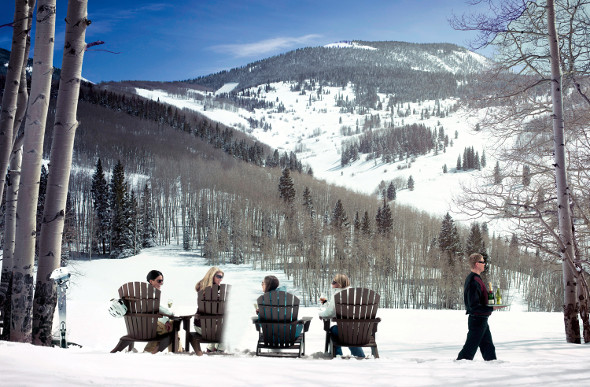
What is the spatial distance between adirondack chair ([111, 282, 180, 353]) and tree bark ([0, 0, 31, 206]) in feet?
10.9

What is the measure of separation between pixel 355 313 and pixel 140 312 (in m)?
2.60

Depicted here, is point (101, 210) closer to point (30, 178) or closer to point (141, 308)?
point (30, 178)

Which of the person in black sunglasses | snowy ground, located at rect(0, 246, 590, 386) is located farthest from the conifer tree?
the person in black sunglasses

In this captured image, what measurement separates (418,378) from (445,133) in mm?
195131

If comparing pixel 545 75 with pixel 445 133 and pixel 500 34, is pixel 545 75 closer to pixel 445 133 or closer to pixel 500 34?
pixel 500 34

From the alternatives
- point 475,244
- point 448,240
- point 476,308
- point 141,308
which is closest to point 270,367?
point 141,308

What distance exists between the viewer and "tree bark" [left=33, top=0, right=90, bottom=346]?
5.48 metres

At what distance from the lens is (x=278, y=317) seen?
5.56m

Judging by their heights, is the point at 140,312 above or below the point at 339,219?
below

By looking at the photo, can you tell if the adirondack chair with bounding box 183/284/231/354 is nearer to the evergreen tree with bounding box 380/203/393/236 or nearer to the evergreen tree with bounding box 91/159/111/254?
the evergreen tree with bounding box 380/203/393/236

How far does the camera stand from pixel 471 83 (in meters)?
9.61

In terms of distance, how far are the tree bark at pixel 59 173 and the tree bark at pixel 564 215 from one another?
293 inches

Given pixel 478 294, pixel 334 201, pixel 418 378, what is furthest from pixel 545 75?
pixel 334 201

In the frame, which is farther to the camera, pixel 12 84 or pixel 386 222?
pixel 386 222
